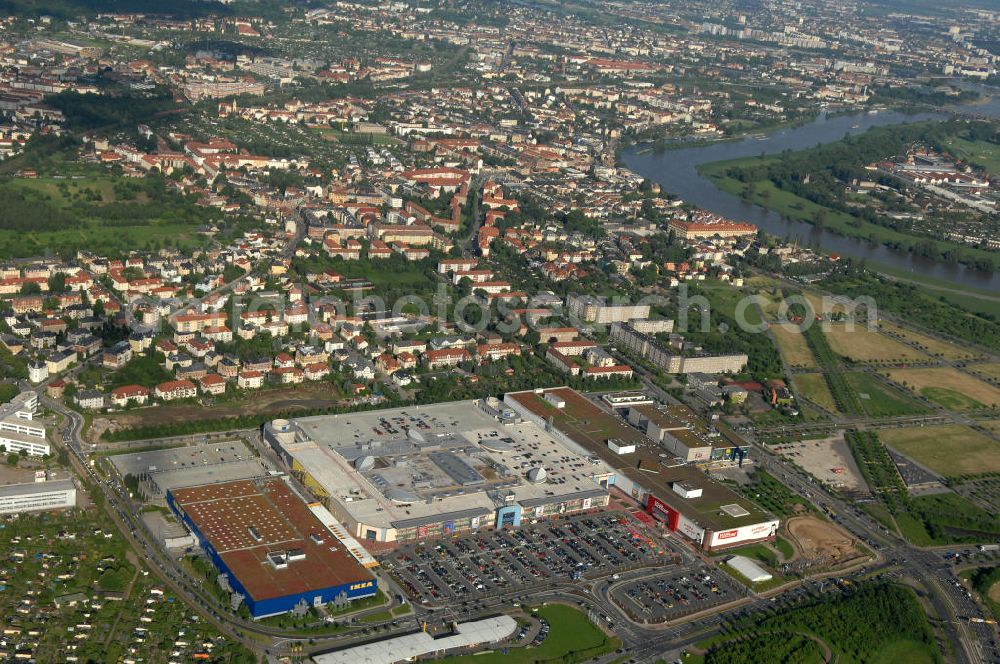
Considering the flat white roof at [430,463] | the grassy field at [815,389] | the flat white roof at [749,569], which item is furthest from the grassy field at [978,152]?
the flat white roof at [749,569]

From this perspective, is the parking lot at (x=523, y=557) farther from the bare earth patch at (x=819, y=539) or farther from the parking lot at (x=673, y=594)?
the bare earth patch at (x=819, y=539)

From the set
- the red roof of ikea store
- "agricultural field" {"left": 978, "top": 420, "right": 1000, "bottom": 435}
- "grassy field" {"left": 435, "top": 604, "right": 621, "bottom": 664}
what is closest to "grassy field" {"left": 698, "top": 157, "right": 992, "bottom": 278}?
"agricultural field" {"left": 978, "top": 420, "right": 1000, "bottom": 435}

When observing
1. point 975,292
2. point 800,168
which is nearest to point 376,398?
point 975,292

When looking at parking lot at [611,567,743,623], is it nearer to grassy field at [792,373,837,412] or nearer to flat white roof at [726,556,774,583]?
flat white roof at [726,556,774,583]

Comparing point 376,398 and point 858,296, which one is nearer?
point 376,398

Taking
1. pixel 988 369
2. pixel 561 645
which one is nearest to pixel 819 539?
pixel 561 645

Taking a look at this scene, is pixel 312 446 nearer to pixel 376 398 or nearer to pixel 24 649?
pixel 376 398
